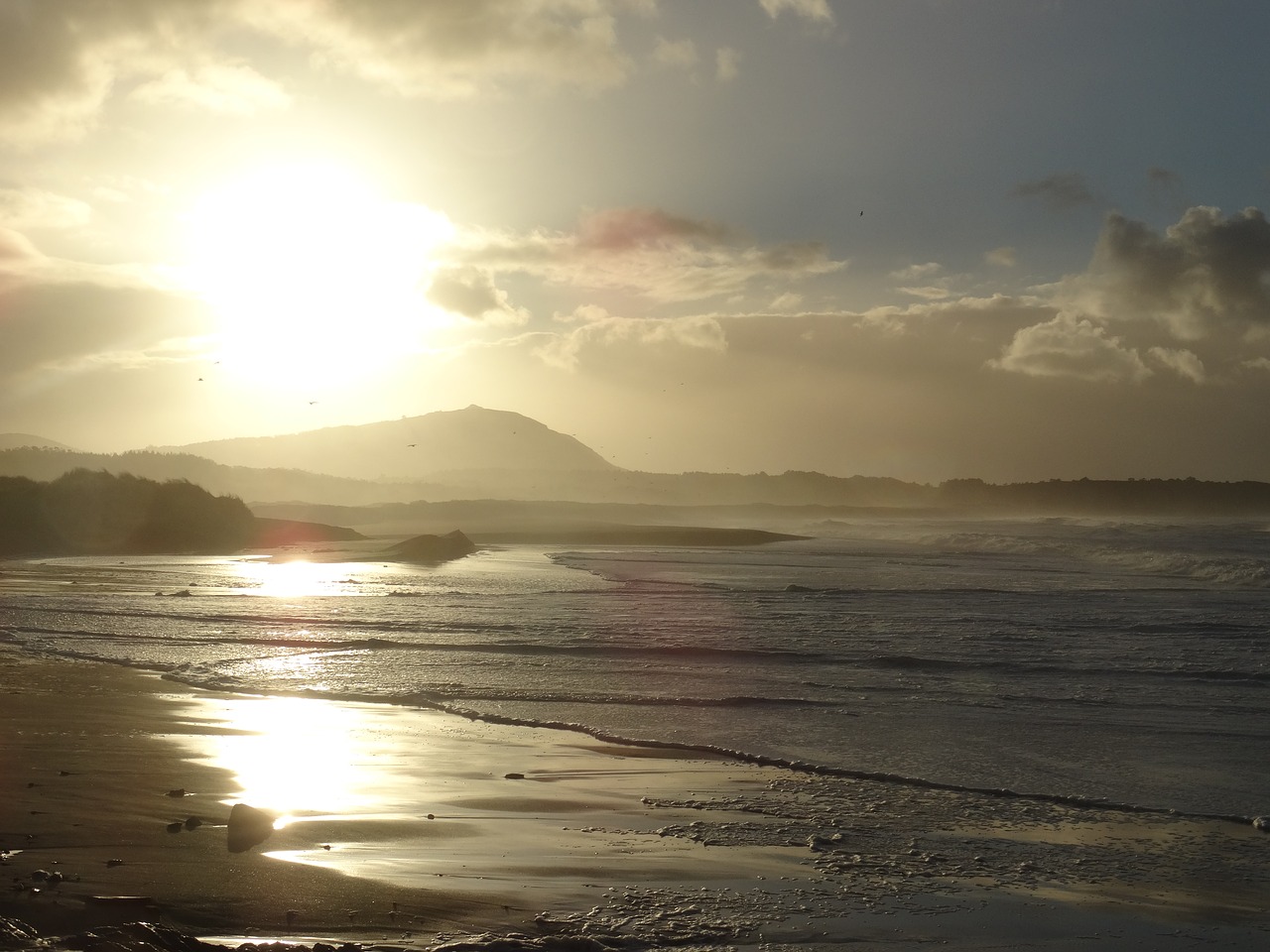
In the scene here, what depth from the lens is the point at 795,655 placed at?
49.4 feet

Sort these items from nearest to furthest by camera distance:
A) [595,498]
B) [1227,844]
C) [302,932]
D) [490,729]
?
[302,932]
[1227,844]
[490,729]
[595,498]

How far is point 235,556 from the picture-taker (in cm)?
3903

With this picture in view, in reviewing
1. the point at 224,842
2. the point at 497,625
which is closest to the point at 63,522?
the point at 497,625

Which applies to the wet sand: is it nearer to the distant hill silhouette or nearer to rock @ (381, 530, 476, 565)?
rock @ (381, 530, 476, 565)

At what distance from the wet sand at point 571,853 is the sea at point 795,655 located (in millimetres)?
1124

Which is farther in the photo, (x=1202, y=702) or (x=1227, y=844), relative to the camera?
(x=1202, y=702)

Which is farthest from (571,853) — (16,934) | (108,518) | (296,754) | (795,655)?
(108,518)

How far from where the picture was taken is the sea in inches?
372

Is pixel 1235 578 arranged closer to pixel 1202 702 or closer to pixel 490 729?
pixel 1202 702

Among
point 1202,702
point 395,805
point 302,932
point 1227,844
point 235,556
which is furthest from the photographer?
point 235,556

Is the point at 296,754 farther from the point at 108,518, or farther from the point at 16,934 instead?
the point at 108,518

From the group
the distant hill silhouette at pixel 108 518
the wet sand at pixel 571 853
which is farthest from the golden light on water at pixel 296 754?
the distant hill silhouette at pixel 108 518

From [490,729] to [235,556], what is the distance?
31.8m

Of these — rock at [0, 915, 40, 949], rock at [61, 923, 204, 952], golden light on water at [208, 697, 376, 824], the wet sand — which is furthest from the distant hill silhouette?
rock at [61, 923, 204, 952]
